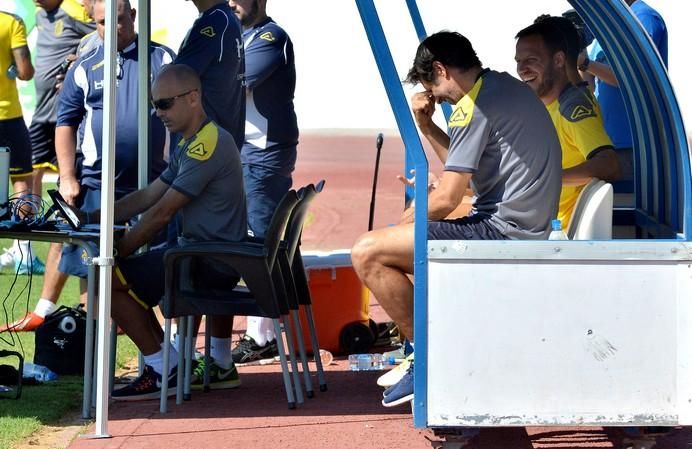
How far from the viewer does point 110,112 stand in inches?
223

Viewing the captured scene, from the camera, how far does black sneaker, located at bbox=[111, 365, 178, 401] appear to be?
→ 21.8 ft

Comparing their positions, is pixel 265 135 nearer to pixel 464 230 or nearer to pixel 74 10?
pixel 464 230

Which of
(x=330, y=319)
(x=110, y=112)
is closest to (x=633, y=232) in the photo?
(x=330, y=319)

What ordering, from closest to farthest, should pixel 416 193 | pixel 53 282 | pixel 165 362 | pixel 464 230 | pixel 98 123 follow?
pixel 416 193 → pixel 464 230 → pixel 165 362 → pixel 98 123 → pixel 53 282

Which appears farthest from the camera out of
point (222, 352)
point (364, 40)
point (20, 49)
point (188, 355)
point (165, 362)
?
point (364, 40)

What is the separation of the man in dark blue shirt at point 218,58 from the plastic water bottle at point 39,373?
1569 millimetres

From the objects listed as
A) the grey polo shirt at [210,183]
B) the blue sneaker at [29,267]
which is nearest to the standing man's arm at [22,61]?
the blue sneaker at [29,267]

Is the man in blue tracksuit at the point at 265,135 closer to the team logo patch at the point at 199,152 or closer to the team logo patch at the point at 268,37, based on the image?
the team logo patch at the point at 268,37

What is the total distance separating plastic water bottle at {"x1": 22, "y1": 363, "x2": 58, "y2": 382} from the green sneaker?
2.48ft

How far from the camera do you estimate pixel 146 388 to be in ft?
21.9

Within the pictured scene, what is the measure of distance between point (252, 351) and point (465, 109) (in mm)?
2756

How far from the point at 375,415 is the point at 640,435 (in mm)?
1364

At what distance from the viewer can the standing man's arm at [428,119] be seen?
6336mm

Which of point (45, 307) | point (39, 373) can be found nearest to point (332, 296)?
point (39, 373)
